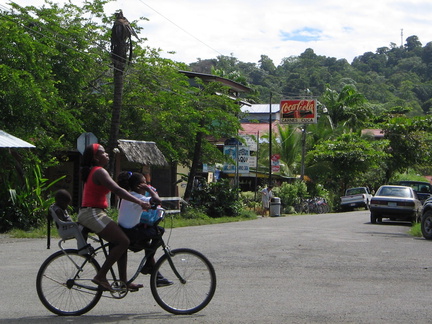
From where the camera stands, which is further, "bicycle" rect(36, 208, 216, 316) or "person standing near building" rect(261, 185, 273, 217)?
"person standing near building" rect(261, 185, 273, 217)

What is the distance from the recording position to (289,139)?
48938 millimetres

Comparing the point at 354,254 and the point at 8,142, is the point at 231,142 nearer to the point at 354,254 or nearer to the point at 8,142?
the point at 8,142

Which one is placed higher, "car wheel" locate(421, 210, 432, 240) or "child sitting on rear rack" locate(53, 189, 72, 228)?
"child sitting on rear rack" locate(53, 189, 72, 228)

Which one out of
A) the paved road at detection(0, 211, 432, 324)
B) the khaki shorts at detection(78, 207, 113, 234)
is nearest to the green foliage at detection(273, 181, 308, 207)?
the paved road at detection(0, 211, 432, 324)

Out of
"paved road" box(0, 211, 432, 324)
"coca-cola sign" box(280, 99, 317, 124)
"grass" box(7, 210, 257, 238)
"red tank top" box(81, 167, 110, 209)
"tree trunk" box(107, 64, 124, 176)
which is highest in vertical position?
"coca-cola sign" box(280, 99, 317, 124)

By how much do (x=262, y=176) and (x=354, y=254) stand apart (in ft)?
117

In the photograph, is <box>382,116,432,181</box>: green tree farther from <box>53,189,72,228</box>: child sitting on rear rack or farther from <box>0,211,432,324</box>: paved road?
<box>53,189,72,228</box>: child sitting on rear rack

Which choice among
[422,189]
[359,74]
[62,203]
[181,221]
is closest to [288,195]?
[422,189]

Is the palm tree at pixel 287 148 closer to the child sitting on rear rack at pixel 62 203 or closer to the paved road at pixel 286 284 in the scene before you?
the paved road at pixel 286 284

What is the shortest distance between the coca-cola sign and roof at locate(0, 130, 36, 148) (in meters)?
31.9

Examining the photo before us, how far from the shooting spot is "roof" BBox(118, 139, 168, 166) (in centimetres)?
2358

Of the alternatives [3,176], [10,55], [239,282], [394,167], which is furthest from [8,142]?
[394,167]

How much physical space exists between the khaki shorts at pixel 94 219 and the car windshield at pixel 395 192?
20.9 m

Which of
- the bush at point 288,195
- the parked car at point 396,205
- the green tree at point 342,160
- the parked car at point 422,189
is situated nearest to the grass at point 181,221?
the parked car at point 396,205
